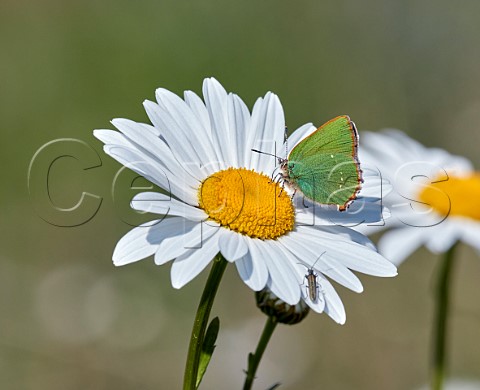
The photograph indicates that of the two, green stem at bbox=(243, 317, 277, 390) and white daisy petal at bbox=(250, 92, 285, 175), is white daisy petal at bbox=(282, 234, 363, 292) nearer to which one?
green stem at bbox=(243, 317, 277, 390)

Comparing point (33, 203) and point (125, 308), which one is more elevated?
point (33, 203)

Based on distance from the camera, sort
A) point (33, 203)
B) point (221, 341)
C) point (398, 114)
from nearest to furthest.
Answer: point (221, 341) < point (33, 203) < point (398, 114)

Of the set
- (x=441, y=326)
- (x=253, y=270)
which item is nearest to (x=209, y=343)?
(x=253, y=270)

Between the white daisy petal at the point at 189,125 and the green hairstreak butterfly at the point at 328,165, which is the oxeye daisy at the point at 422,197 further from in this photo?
the white daisy petal at the point at 189,125

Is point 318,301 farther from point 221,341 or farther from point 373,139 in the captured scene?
point 221,341

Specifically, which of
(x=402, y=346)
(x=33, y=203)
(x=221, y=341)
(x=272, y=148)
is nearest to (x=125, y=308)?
(x=221, y=341)

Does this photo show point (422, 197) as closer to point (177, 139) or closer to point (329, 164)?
point (329, 164)

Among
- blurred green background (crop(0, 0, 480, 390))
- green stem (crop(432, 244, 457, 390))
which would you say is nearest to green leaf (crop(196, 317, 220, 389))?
green stem (crop(432, 244, 457, 390))
